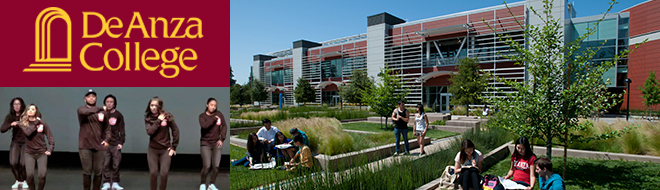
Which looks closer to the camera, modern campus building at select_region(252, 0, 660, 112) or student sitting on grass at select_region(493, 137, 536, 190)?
student sitting on grass at select_region(493, 137, 536, 190)

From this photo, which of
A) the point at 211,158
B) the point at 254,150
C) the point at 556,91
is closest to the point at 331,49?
the point at 254,150

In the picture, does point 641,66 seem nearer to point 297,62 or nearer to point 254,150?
point 254,150

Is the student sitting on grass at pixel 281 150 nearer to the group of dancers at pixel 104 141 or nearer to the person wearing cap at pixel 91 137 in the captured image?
the group of dancers at pixel 104 141

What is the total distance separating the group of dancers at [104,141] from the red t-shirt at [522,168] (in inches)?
160

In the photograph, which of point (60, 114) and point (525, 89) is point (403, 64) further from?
point (60, 114)

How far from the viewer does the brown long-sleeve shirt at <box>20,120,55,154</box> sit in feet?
13.8

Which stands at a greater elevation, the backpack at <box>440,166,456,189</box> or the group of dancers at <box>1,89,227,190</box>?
the group of dancers at <box>1,89,227,190</box>

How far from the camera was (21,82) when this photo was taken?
4.35 metres

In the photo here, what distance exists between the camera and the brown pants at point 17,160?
4.30 meters

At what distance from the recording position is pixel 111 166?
13.6 ft

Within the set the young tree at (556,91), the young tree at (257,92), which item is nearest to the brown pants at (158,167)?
the young tree at (556,91)

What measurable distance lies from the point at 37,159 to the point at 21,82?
3.34ft

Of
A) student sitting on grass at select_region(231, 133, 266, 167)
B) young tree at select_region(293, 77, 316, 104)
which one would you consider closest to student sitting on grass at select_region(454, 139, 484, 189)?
student sitting on grass at select_region(231, 133, 266, 167)

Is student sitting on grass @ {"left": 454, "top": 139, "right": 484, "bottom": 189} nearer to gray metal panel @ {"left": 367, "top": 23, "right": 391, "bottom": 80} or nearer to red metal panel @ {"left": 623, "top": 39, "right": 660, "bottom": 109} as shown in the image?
gray metal panel @ {"left": 367, "top": 23, "right": 391, "bottom": 80}
